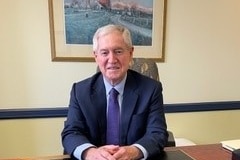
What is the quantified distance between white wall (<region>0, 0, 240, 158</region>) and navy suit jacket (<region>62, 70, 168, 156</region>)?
938 millimetres

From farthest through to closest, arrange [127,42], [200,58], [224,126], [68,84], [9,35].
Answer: [224,126], [200,58], [68,84], [9,35], [127,42]

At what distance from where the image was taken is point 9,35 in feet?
7.07

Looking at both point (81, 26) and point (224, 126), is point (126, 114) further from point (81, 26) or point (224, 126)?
point (224, 126)

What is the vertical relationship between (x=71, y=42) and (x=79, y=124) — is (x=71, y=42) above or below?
above

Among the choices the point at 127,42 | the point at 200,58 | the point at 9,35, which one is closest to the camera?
the point at 127,42

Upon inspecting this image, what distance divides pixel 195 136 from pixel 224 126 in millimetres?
310

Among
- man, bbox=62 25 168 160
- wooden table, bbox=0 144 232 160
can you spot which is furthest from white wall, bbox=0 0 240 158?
wooden table, bbox=0 144 232 160

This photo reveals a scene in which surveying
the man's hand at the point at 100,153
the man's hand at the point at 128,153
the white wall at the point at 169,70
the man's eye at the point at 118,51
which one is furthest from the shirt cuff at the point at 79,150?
the white wall at the point at 169,70

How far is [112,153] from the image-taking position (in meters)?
1.16

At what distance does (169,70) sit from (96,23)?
0.76 meters

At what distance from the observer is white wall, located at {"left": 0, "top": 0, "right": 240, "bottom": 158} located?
2176 millimetres

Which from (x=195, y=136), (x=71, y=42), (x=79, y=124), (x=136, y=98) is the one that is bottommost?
(x=195, y=136)

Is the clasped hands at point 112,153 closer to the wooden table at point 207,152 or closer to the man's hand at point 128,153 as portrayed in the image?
the man's hand at point 128,153

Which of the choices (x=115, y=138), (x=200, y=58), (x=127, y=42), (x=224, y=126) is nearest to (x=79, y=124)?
(x=115, y=138)
